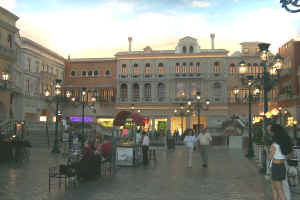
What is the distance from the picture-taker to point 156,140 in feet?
130

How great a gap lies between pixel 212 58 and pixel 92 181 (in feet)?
139

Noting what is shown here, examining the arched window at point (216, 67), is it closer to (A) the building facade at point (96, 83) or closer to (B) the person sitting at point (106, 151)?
(A) the building facade at point (96, 83)

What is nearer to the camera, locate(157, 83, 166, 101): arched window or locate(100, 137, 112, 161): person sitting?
locate(100, 137, 112, 161): person sitting

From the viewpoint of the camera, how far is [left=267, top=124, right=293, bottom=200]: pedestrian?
7.00 meters

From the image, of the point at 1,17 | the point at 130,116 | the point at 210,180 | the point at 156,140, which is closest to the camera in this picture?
the point at 210,180

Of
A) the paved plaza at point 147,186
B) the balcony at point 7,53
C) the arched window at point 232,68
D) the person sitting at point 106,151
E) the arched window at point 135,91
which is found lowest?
the paved plaza at point 147,186

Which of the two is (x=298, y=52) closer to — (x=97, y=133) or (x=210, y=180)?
(x=97, y=133)

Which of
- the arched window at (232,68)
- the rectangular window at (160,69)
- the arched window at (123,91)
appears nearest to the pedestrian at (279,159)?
the arched window at (232,68)

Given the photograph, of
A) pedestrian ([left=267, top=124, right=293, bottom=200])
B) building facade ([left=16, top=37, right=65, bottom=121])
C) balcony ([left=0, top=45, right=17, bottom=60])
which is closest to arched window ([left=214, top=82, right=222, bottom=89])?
building facade ([left=16, top=37, right=65, bottom=121])

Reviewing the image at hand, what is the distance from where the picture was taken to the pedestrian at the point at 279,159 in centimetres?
700

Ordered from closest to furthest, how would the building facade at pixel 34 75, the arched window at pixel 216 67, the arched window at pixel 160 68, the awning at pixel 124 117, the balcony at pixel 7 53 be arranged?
1. the awning at pixel 124 117
2. the balcony at pixel 7 53
3. the building facade at pixel 34 75
4. the arched window at pixel 216 67
5. the arched window at pixel 160 68

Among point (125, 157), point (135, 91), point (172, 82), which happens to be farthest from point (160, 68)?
point (125, 157)

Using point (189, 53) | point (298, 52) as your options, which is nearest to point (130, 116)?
point (298, 52)

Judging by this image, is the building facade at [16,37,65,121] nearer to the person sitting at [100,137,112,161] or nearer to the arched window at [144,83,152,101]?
the arched window at [144,83,152,101]
